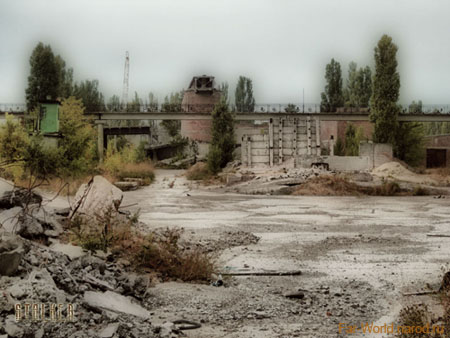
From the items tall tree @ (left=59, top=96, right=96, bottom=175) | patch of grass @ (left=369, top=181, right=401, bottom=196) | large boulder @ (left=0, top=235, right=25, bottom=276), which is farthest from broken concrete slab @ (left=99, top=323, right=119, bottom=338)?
patch of grass @ (left=369, top=181, right=401, bottom=196)

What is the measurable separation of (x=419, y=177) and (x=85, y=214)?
27897 mm

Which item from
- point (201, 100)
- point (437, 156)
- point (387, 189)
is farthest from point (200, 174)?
point (437, 156)

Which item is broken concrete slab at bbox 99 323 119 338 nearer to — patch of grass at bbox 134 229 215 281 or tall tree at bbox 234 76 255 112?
patch of grass at bbox 134 229 215 281

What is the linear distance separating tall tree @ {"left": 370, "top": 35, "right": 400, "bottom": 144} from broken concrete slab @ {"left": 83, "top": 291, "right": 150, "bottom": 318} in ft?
117

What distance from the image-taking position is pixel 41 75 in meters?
45.7

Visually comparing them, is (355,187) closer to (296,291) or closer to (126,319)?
(296,291)

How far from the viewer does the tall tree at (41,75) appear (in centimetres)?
4547

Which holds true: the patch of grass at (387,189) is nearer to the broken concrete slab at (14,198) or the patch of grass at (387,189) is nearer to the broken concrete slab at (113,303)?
the broken concrete slab at (14,198)

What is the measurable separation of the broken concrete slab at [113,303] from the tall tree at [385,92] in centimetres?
3557

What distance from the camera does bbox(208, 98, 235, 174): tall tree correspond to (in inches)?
1444

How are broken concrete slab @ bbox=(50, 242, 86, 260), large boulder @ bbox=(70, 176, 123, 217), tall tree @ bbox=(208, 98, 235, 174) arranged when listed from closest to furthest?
broken concrete slab @ bbox=(50, 242, 86, 260)
large boulder @ bbox=(70, 176, 123, 217)
tall tree @ bbox=(208, 98, 235, 174)

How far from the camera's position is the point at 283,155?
34.1 meters

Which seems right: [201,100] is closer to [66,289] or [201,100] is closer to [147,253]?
[147,253]

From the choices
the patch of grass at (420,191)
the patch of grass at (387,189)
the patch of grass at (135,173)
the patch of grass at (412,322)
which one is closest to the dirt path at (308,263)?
the patch of grass at (412,322)
